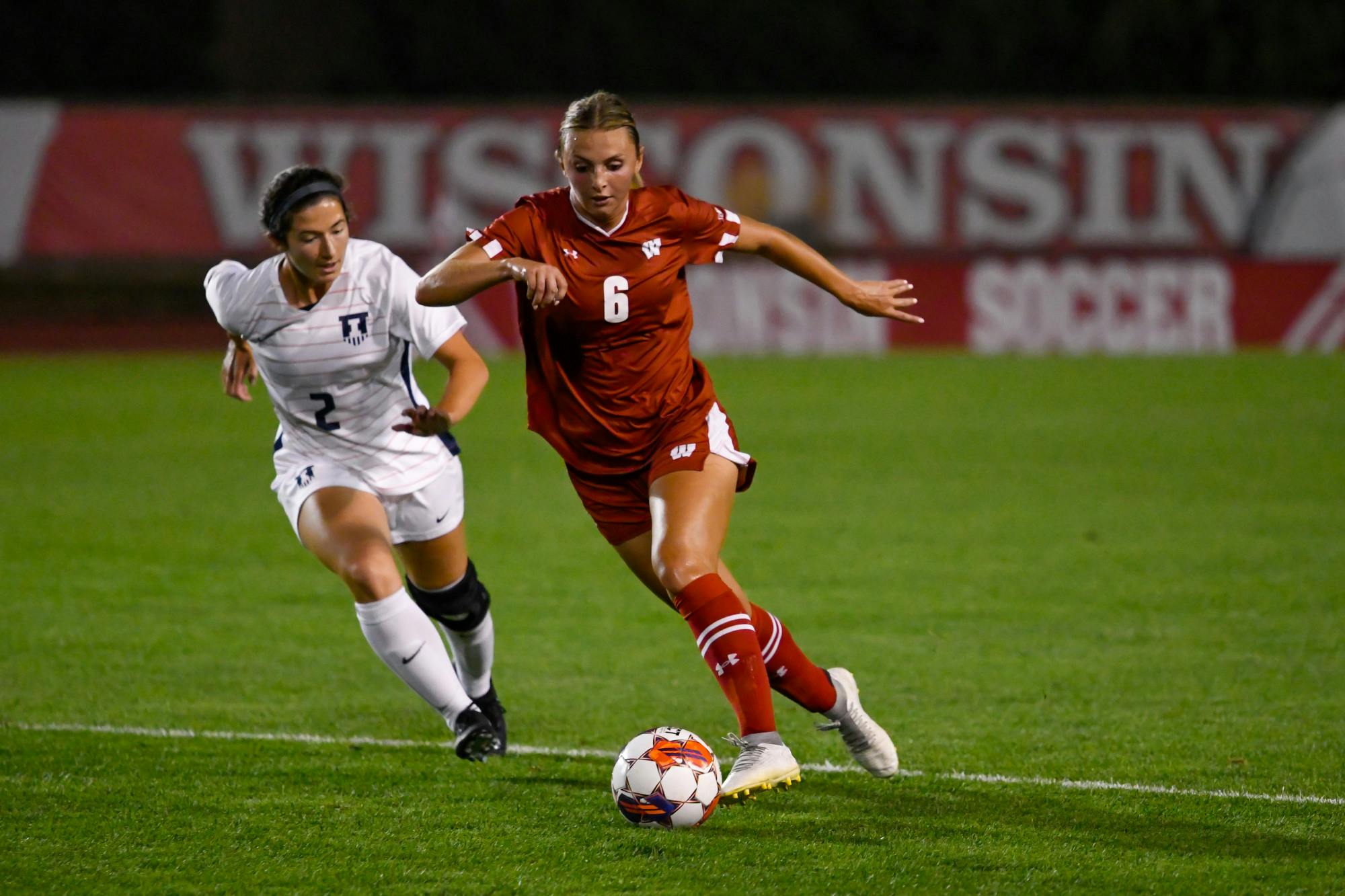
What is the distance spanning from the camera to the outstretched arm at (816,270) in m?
4.57

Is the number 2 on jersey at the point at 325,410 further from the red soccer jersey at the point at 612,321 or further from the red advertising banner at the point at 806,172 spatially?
the red advertising banner at the point at 806,172

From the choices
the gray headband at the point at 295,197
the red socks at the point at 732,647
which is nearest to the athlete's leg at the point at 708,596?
the red socks at the point at 732,647

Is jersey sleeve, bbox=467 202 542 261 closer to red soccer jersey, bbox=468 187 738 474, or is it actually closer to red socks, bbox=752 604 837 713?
red soccer jersey, bbox=468 187 738 474

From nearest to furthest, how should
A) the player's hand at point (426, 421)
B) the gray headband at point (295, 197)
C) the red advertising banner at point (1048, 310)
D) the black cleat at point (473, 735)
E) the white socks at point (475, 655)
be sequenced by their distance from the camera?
1. the player's hand at point (426, 421)
2. the gray headband at point (295, 197)
3. the black cleat at point (473, 735)
4. the white socks at point (475, 655)
5. the red advertising banner at point (1048, 310)

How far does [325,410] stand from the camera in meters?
4.97

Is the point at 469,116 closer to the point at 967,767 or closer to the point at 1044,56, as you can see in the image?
the point at 1044,56

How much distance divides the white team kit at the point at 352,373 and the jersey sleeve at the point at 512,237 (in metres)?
0.53

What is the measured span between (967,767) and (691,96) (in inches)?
854

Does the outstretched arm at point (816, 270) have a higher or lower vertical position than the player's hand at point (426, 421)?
higher

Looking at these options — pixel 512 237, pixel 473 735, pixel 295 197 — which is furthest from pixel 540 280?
pixel 473 735

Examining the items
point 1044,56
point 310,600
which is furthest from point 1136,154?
point 310,600

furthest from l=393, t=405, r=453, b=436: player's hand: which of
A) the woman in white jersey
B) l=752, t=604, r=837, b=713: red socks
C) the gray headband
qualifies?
l=752, t=604, r=837, b=713: red socks

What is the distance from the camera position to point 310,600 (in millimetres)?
7336

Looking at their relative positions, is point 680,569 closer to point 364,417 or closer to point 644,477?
point 644,477
